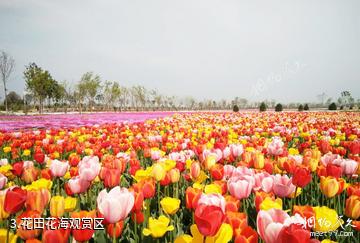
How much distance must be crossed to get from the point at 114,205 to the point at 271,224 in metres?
0.79

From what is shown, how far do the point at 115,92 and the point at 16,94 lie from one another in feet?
137

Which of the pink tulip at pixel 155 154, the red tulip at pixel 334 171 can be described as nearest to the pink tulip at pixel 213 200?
the red tulip at pixel 334 171

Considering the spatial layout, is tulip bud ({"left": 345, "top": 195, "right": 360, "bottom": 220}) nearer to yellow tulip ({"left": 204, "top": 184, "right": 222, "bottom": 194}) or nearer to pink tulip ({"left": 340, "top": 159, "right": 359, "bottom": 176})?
yellow tulip ({"left": 204, "top": 184, "right": 222, "bottom": 194})

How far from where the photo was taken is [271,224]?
1.29 m

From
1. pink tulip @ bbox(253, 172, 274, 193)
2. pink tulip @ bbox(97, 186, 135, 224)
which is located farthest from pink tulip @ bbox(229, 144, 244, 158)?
pink tulip @ bbox(97, 186, 135, 224)

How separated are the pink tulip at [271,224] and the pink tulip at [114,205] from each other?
0.70 m

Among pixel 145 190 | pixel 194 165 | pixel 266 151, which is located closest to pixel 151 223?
pixel 145 190

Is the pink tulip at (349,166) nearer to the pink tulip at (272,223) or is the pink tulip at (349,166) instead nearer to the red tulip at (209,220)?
the pink tulip at (272,223)

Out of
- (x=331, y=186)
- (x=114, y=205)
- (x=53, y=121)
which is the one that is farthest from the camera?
(x=53, y=121)

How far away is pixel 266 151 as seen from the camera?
4.46m

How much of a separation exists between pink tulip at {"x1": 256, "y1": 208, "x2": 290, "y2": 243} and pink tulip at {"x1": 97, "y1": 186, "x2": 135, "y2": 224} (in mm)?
701

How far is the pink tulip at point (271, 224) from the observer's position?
50.6 inches

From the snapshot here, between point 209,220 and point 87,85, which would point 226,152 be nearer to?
point 209,220

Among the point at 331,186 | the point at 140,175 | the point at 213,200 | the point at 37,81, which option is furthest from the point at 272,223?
the point at 37,81
